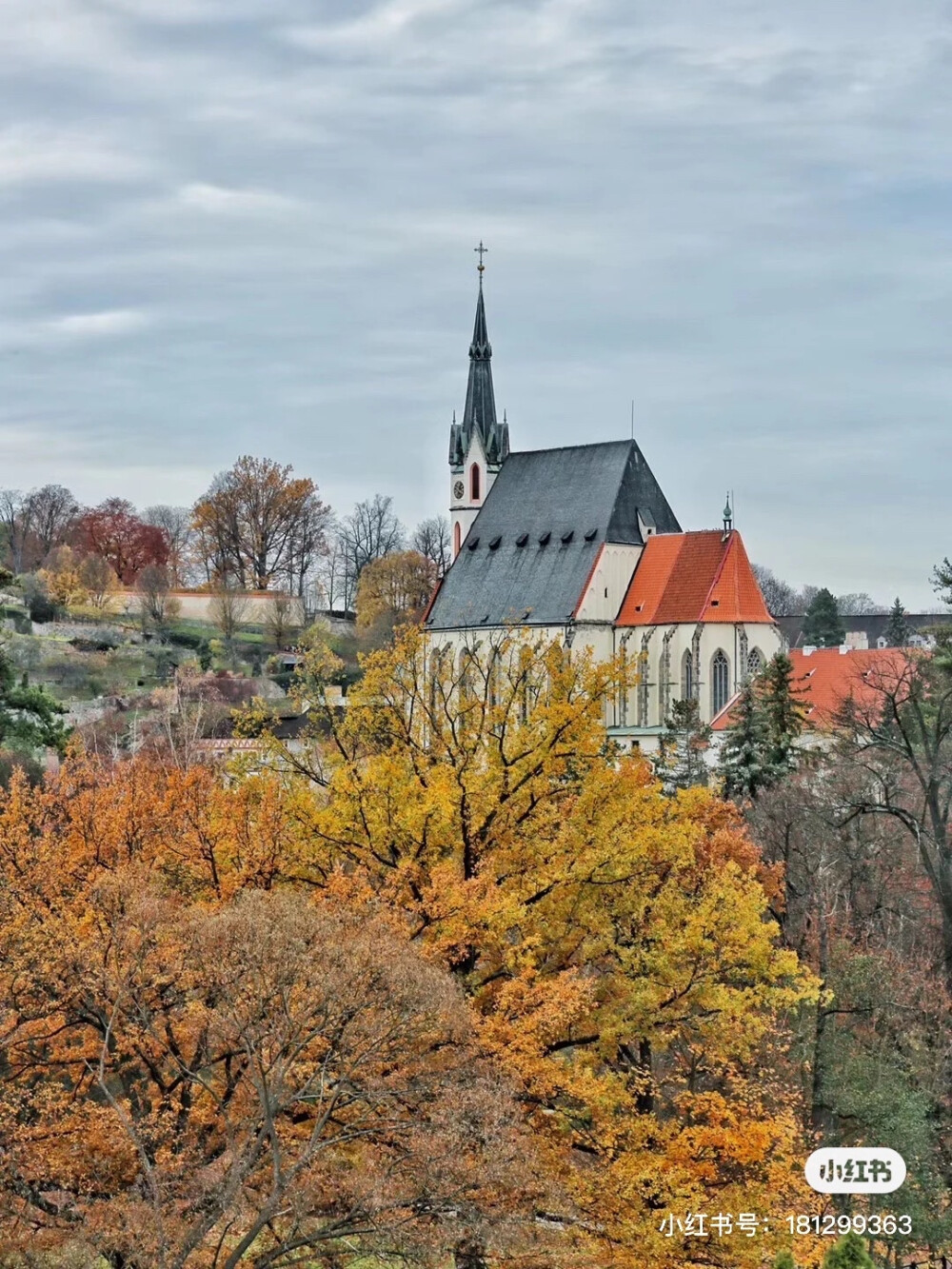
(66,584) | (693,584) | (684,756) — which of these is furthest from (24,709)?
(66,584)

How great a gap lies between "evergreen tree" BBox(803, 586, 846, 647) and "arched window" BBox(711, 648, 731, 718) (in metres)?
47.6

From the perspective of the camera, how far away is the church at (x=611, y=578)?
3118 inches

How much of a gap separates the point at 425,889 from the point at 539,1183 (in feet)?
14.2

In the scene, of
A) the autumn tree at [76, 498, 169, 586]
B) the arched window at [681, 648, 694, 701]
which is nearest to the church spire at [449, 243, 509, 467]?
the arched window at [681, 648, 694, 701]

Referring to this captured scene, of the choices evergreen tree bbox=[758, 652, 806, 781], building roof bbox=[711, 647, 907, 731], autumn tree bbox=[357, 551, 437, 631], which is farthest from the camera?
autumn tree bbox=[357, 551, 437, 631]

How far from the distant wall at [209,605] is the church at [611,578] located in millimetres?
25588

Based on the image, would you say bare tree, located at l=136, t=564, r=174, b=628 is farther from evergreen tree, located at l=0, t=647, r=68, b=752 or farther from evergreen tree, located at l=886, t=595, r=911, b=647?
evergreen tree, located at l=0, t=647, r=68, b=752

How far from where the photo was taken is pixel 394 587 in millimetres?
118438

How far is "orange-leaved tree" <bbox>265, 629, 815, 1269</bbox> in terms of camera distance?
20328 millimetres

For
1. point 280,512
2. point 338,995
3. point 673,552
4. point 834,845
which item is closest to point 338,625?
point 280,512

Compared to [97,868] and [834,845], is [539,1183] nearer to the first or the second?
[97,868]

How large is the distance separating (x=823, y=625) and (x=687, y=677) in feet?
170

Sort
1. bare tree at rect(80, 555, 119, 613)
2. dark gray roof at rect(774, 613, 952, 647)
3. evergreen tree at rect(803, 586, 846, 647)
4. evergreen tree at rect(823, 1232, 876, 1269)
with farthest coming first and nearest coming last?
dark gray roof at rect(774, 613, 952, 647)
evergreen tree at rect(803, 586, 846, 647)
bare tree at rect(80, 555, 119, 613)
evergreen tree at rect(823, 1232, 876, 1269)

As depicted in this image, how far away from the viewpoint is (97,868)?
23031 mm
